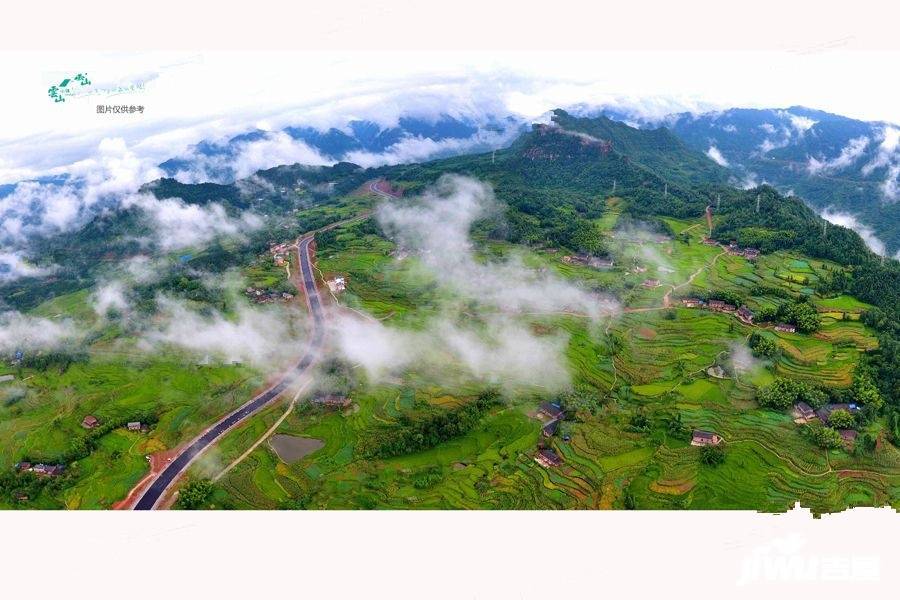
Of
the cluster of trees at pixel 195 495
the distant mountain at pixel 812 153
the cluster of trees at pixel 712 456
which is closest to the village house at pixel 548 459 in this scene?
the cluster of trees at pixel 712 456

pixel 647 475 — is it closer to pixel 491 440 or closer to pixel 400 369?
pixel 491 440

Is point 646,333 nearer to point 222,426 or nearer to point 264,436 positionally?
point 264,436

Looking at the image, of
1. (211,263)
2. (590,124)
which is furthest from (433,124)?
(211,263)

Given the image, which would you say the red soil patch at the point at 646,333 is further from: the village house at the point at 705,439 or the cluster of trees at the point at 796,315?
the village house at the point at 705,439

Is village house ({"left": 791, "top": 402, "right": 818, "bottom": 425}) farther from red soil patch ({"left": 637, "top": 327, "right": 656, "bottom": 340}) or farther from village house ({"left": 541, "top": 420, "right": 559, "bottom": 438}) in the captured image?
village house ({"left": 541, "top": 420, "right": 559, "bottom": 438})

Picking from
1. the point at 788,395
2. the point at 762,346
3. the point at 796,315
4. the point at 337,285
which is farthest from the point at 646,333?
the point at 337,285

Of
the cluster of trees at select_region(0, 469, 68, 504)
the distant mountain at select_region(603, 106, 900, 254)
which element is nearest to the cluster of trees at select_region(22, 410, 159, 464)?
the cluster of trees at select_region(0, 469, 68, 504)

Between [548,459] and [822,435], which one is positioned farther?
[548,459]
